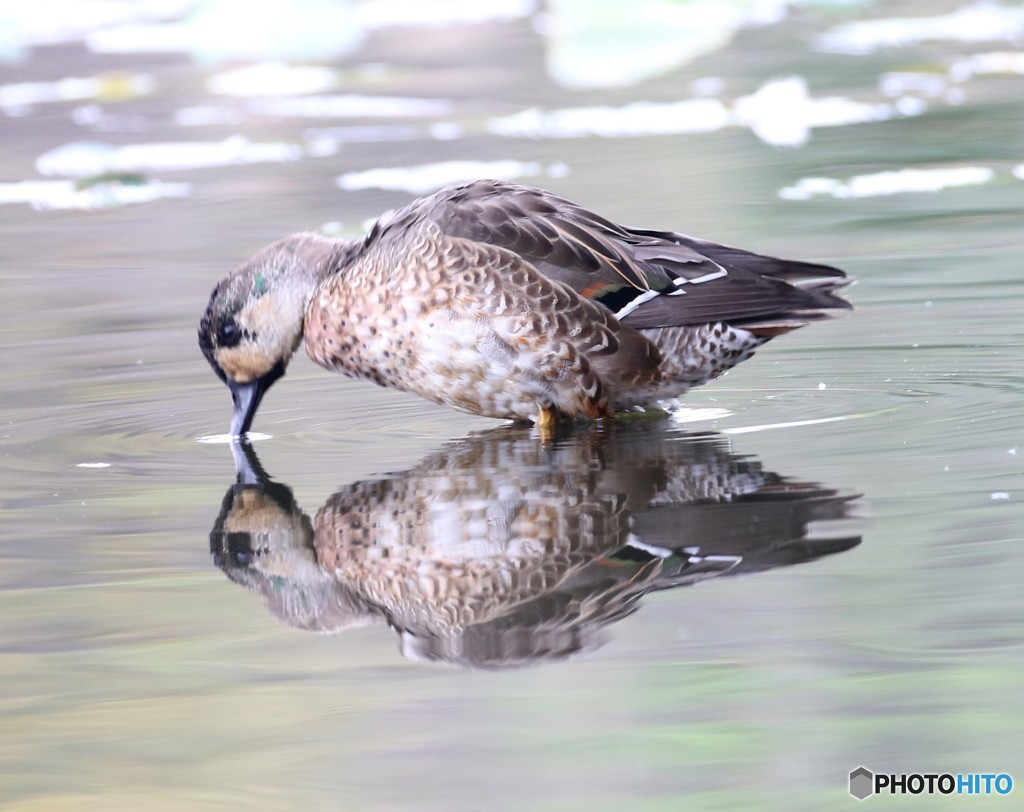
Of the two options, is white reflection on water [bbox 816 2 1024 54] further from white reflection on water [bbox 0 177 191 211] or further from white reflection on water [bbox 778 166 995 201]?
white reflection on water [bbox 0 177 191 211]

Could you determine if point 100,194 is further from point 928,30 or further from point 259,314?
point 928,30

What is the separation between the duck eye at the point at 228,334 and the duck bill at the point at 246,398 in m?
0.17

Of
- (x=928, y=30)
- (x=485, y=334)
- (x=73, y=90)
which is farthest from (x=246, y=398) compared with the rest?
(x=928, y=30)

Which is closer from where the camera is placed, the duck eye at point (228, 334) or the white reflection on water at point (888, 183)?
the duck eye at point (228, 334)

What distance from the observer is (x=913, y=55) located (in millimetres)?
15797

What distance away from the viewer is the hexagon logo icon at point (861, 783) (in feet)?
10.3

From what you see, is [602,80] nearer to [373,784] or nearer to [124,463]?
[124,463]

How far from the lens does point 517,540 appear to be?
4.71 metres

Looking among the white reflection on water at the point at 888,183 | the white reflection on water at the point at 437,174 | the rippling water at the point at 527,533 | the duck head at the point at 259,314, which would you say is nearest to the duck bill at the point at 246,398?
the duck head at the point at 259,314

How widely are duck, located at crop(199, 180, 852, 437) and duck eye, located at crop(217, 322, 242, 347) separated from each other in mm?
402

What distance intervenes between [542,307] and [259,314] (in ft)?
4.30

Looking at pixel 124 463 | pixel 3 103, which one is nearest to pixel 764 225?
pixel 124 463

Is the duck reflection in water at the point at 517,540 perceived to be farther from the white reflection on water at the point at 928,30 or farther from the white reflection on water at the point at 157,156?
the white reflection on water at the point at 928,30

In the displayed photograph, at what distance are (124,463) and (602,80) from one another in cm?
1070
